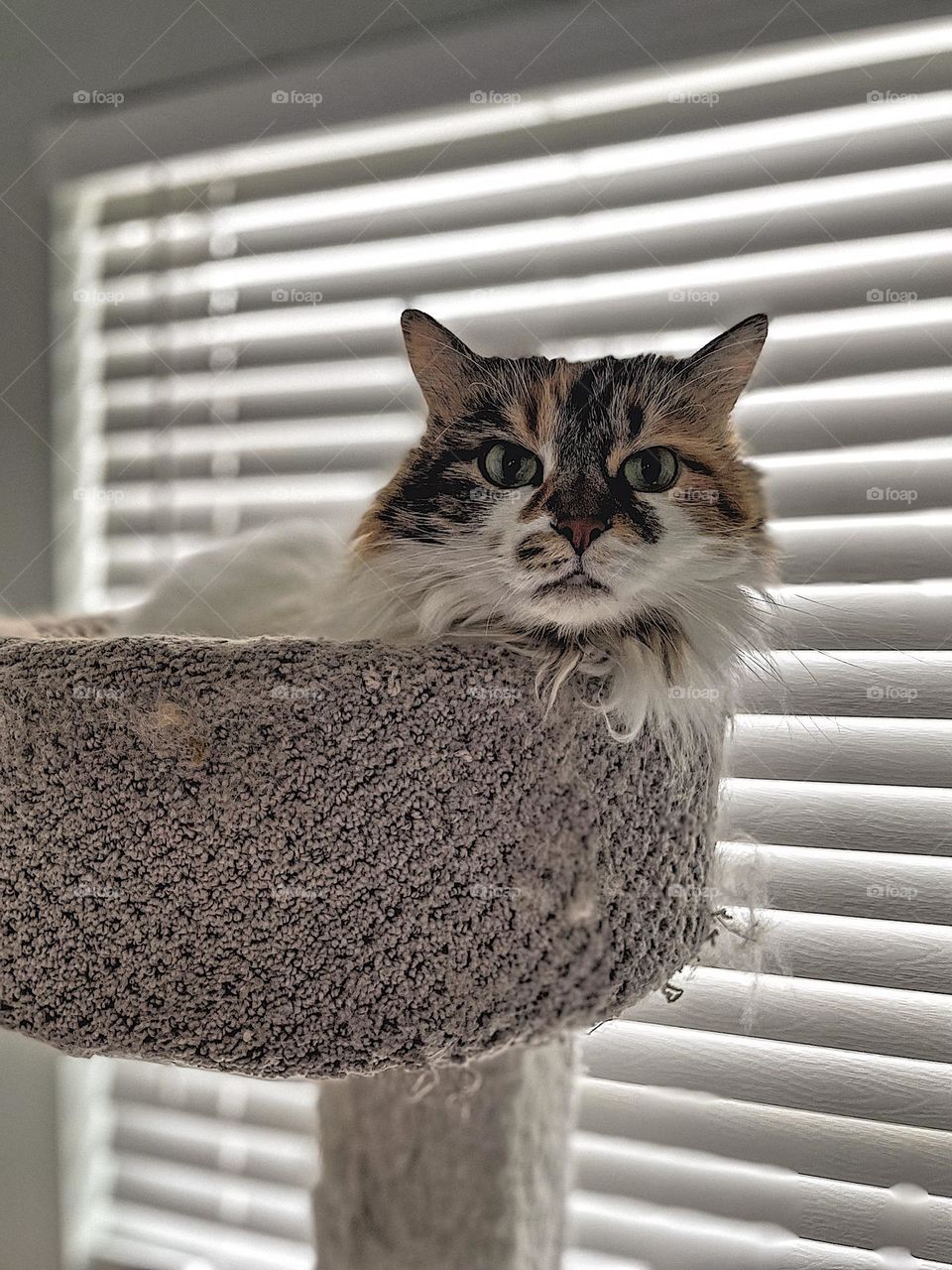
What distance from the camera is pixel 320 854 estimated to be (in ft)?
2.50

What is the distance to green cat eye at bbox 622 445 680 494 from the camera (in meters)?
0.87

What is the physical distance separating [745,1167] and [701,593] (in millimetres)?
873

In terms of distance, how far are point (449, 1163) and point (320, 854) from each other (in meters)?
0.44

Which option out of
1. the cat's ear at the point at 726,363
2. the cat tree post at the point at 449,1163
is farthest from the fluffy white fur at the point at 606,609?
the cat tree post at the point at 449,1163

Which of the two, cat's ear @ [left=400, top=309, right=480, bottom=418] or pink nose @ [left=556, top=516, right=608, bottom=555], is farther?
cat's ear @ [left=400, top=309, right=480, bottom=418]

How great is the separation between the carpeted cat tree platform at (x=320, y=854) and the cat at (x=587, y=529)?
0.22 feet

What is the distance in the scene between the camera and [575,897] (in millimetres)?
743

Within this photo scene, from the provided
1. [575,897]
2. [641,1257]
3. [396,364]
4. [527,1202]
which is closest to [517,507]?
[575,897]

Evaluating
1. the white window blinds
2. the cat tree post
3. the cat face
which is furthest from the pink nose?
the cat tree post

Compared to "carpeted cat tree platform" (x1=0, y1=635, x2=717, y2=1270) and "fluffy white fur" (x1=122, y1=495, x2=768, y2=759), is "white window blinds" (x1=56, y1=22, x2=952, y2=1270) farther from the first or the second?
"carpeted cat tree platform" (x1=0, y1=635, x2=717, y2=1270)

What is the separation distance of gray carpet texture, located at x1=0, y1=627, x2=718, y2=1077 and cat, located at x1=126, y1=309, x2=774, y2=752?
61 mm

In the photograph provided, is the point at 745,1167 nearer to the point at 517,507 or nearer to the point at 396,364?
the point at 517,507

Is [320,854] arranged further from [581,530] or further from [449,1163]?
[449,1163]

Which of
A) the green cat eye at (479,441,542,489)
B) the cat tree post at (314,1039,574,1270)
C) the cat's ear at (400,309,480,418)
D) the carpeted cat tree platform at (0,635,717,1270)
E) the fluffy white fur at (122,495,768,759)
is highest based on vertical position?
the cat's ear at (400,309,480,418)
